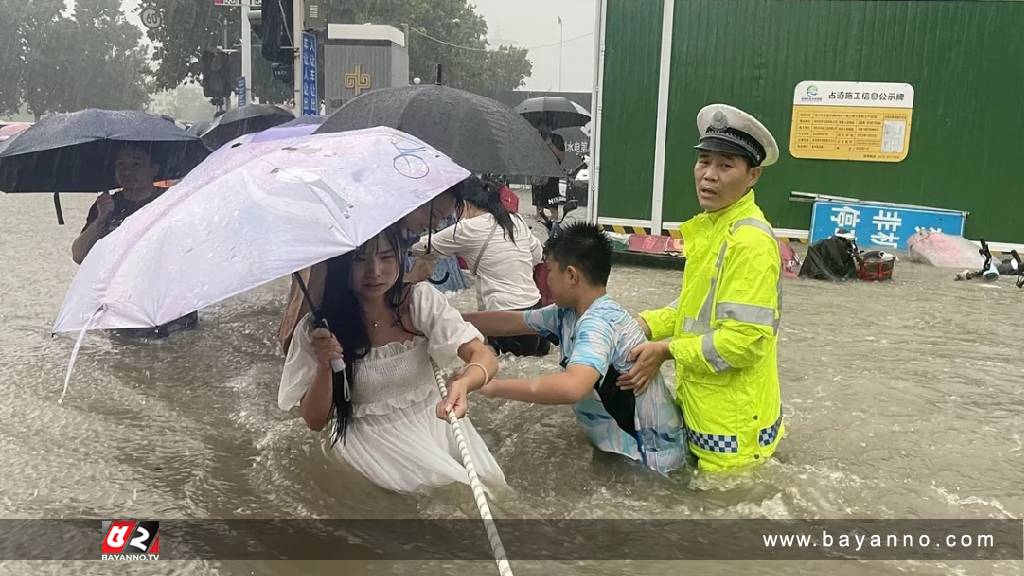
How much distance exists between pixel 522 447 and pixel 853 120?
8433mm

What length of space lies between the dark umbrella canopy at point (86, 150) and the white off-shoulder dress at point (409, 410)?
11.3 feet

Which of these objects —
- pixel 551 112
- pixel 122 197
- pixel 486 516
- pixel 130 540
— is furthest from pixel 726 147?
pixel 551 112

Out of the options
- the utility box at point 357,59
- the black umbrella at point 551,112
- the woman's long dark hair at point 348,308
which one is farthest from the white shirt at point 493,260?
the utility box at point 357,59

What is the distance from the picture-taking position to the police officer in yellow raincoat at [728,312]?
326 cm

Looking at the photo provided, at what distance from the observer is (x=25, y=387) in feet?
18.6

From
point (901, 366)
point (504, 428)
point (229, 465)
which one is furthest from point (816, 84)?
point (229, 465)

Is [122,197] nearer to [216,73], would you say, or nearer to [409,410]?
[409,410]

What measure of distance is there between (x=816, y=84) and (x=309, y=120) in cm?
724

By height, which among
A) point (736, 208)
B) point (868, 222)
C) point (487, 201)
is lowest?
point (868, 222)

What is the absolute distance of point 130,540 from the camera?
3.54 m

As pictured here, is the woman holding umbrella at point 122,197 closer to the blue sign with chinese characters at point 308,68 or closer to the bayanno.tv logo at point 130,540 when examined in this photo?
the bayanno.tv logo at point 130,540

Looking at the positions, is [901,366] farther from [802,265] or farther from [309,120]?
[309,120]

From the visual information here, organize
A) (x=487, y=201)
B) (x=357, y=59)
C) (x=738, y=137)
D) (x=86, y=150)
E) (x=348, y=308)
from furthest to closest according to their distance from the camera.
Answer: (x=357, y=59) → (x=86, y=150) → (x=487, y=201) → (x=738, y=137) → (x=348, y=308)

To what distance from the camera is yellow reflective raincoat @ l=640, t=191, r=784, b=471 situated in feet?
10.7
